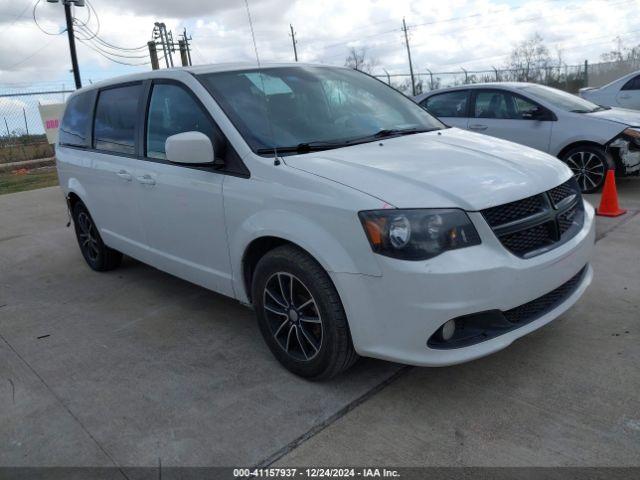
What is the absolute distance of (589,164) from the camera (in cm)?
716

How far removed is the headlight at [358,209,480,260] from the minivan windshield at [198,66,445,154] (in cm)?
86

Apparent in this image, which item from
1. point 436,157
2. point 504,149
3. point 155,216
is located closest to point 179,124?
point 155,216

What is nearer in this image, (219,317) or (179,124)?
(179,124)

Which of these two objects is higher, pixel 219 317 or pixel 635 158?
pixel 635 158

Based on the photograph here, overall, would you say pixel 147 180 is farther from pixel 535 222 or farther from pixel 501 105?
pixel 501 105

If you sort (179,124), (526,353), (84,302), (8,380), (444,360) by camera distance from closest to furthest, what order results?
(444,360)
(526,353)
(8,380)
(179,124)
(84,302)

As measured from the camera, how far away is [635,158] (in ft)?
22.8

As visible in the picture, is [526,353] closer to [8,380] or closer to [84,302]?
[8,380]

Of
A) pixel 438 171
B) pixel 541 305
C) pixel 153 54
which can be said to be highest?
pixel 153 54

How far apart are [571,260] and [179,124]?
2.57m

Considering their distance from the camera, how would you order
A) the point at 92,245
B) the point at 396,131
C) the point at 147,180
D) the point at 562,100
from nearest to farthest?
the point at 396,131, the point at 147,180, the point at 92,245, the point at 562,100

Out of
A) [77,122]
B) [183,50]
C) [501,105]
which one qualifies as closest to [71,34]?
[183,50]

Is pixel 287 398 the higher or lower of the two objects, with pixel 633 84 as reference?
lower

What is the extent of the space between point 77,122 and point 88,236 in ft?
3.66
